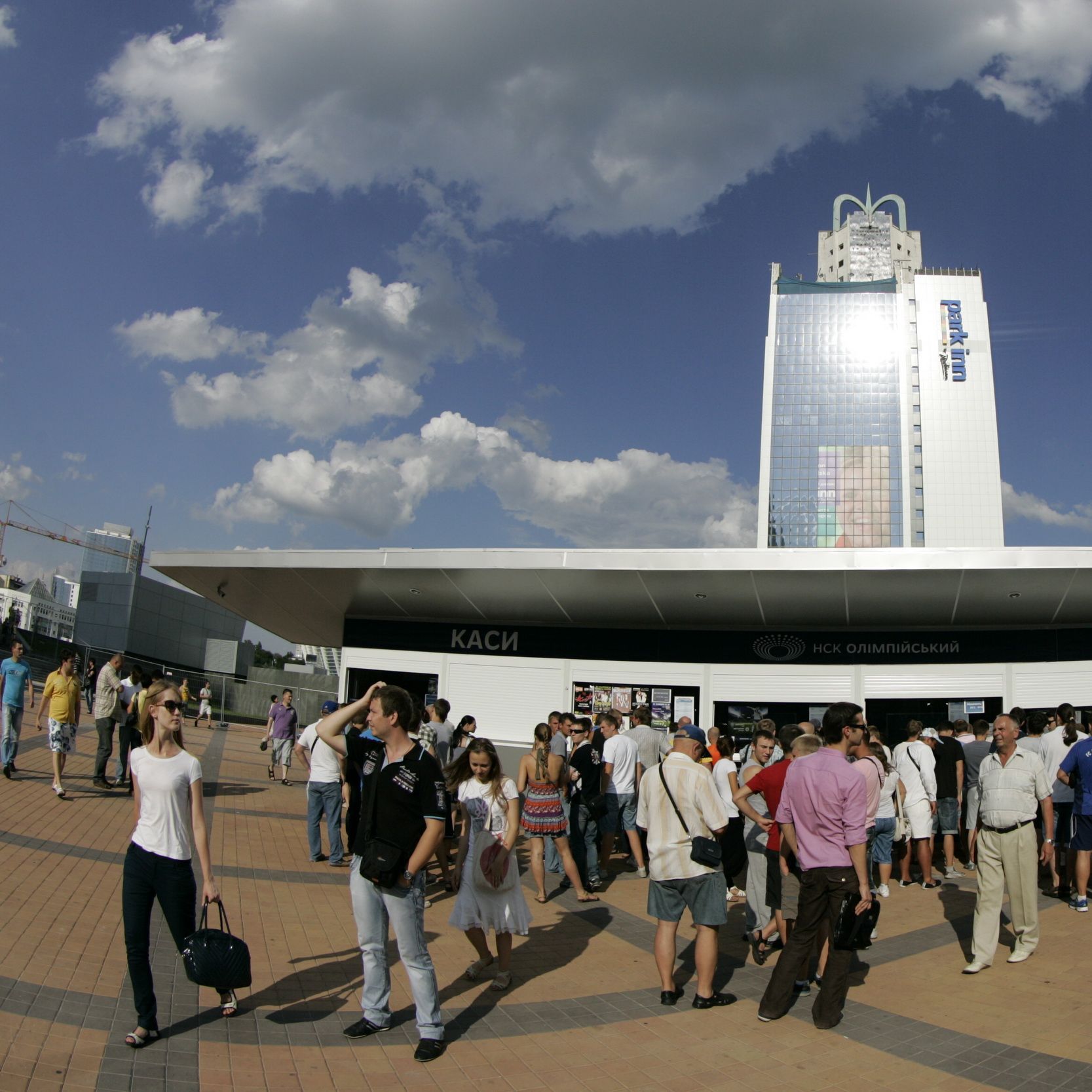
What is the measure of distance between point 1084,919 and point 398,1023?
20.2 feet

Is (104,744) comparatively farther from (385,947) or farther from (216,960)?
(385,947)

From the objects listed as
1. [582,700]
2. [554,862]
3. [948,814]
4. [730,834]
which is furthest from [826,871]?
[582,700]

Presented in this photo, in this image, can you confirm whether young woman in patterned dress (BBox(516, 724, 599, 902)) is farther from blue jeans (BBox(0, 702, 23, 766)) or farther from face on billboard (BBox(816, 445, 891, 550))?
face on billboard (BBox(816, 445, 891, 550))

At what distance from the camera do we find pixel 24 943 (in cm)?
547

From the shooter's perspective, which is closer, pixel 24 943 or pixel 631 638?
pixel 24 943

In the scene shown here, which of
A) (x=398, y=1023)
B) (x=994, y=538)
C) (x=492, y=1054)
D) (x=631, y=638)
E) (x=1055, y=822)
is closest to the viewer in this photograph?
(x=492, y=1054)

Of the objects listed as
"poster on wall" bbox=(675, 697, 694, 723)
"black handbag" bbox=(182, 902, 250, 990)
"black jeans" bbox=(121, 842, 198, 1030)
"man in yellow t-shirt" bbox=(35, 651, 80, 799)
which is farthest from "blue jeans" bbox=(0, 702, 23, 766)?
"poster on wall" bbox=(675, 697, 694, 723)

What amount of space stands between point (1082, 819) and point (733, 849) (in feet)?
10.2

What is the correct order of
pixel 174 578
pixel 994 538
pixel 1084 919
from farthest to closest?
pixel 994 538
pixel 174 578
pixel 1084 919

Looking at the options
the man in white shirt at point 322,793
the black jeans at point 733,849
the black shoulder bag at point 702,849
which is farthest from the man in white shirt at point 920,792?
the man in white shirt at point 322,793

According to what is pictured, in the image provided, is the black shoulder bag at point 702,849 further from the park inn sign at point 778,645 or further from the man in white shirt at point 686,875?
the park inn sign at point 778,645

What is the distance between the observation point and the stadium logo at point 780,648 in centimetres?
1495

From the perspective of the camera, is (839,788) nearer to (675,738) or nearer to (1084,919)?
(675,738)

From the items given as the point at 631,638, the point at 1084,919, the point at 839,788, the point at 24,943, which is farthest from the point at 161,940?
the point at 631,638
